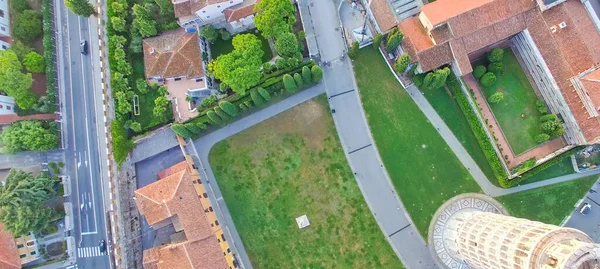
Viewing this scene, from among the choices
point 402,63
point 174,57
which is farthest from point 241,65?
point 402,63

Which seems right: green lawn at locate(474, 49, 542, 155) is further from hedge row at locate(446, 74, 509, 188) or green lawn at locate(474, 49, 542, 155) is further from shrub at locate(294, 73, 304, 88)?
shrub at locate(294, 73, 304, 88)

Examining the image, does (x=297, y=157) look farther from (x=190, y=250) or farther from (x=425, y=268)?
(x=425, y=268)

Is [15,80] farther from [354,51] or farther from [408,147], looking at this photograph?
[408,147]

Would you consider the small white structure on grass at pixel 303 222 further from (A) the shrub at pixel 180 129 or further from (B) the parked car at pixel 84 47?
(B) the parked car at pixel 84 47

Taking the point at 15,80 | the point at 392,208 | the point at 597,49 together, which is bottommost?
the point at 392,208

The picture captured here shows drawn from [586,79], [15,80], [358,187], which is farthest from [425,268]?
[15,80]

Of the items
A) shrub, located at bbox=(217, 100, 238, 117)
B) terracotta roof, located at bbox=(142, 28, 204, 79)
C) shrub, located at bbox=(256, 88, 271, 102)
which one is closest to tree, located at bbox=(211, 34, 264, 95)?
shrub, located at bbox=(256, 88, 271, 102)

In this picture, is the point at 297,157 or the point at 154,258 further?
the point at 297,157
